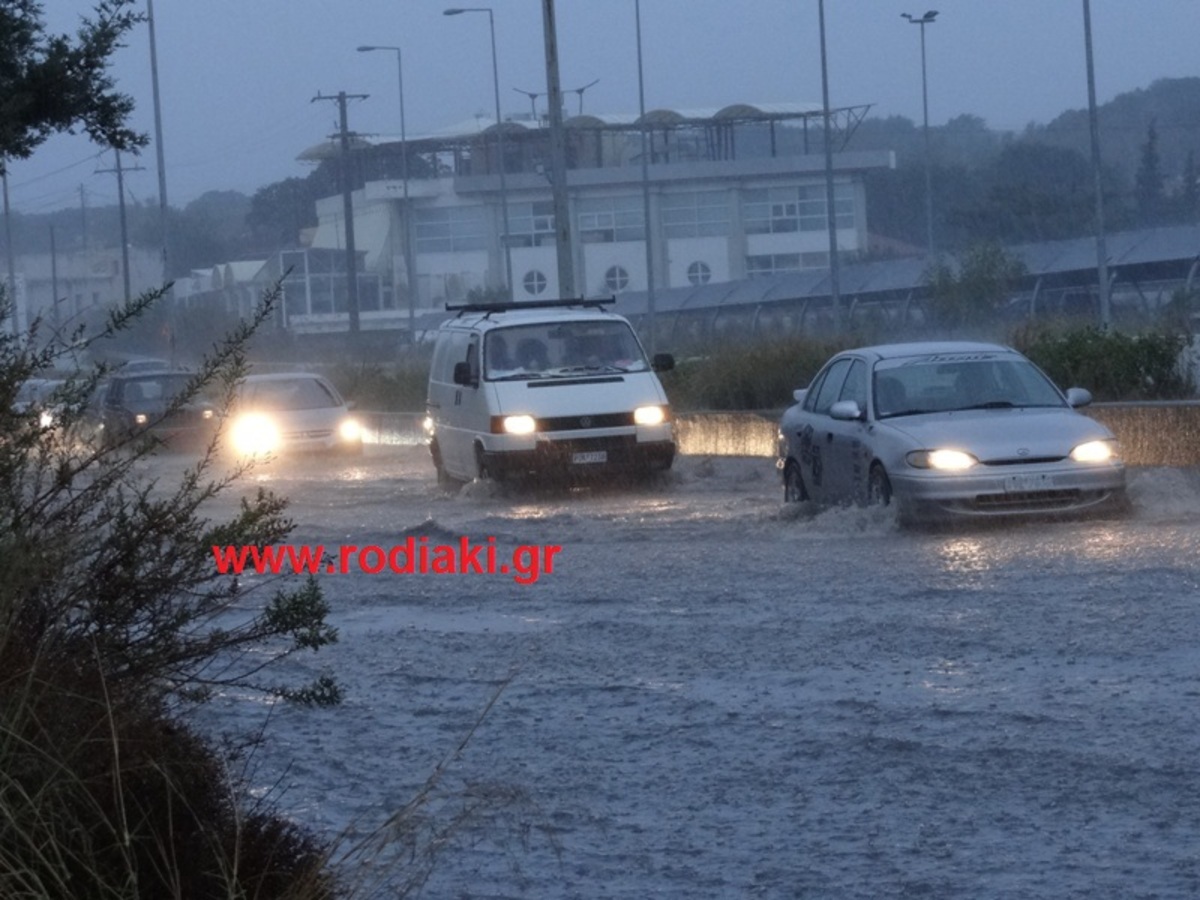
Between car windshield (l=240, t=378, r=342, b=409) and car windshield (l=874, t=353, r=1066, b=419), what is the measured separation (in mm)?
13539

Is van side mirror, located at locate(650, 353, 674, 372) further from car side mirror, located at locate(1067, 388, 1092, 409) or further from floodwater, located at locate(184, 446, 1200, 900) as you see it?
car side mirror, located at locate(1067, 388, 1092, 409)

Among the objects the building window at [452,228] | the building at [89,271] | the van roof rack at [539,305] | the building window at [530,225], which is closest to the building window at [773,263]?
the building window at [530,225]

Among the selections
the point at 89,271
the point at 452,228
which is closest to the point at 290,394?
the point at 452,228

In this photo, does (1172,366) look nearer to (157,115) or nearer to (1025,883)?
(1025,883)

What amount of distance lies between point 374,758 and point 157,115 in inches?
1858

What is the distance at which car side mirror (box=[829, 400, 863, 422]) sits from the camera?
1548 centimetres

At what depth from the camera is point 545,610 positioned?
12.3 metres

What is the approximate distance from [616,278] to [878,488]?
68.8 m

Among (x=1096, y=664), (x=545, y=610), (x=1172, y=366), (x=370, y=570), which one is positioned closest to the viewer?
(x=1096, y=664)

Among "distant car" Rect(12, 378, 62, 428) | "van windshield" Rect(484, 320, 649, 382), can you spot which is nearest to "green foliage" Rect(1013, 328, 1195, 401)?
"van windshield" Rect(484, 320, 649, 382)

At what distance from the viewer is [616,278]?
275ft

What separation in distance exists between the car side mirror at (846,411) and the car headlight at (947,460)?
1014mm

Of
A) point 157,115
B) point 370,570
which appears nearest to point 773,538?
point 370,570

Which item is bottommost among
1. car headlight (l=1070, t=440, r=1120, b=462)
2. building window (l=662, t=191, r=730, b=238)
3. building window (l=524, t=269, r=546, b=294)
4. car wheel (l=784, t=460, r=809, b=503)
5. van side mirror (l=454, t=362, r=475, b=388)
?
car wheel (l=784, t=460, r=809, b=503)
